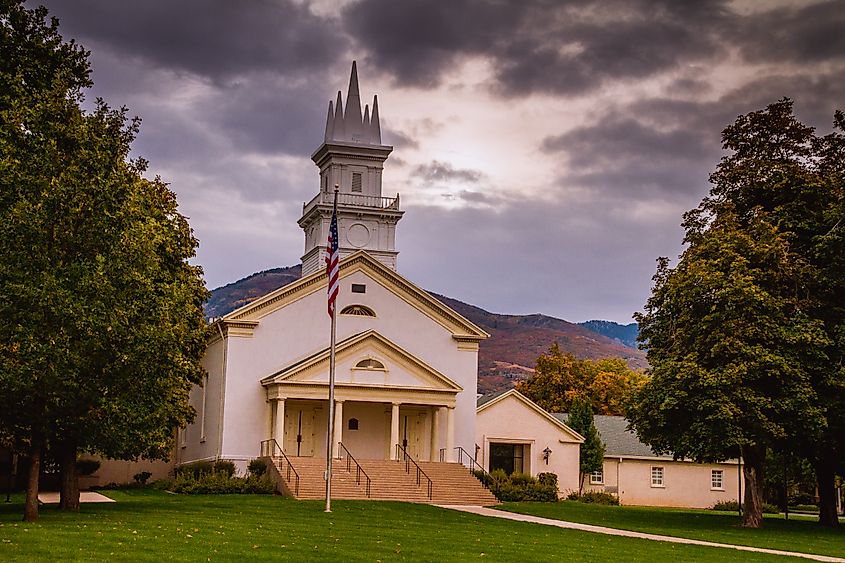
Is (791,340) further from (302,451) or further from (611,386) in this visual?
(611,386)

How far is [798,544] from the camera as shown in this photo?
30047 millimetres

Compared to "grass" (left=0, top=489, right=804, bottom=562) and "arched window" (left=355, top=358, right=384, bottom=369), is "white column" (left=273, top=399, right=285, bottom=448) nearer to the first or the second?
"arched window" (left=355, top=358, right=384, bottom=369)

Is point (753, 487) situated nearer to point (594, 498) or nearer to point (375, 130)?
point (594, 498)

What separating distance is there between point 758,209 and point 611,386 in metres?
44.7

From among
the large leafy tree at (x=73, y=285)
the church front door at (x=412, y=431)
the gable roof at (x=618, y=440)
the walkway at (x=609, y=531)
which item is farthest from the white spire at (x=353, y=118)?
the large leafy tree at (x=73, y=285)

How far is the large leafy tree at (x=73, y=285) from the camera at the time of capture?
2572cm

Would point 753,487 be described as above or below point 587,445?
below

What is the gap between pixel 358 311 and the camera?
49156 mm

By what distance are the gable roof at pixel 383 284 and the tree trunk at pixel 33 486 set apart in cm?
1913

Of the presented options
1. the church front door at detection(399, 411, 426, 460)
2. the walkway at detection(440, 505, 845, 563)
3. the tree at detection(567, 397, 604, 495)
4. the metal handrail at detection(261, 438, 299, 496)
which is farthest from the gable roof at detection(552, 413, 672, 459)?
the walkway at detection(440, 505, 845, 563)

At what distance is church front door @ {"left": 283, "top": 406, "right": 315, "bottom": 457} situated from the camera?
47.2m

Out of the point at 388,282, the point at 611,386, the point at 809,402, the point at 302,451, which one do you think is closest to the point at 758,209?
the point at 809,402

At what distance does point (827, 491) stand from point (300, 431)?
20.9m

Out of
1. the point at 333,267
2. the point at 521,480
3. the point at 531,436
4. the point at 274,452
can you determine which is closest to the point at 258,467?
the point at 274,452
